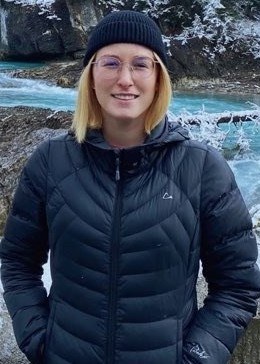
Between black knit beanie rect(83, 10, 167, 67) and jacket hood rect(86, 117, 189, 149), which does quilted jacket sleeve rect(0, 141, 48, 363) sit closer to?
jacket hood rect(86, 117, 189, 149)

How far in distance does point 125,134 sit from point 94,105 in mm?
148

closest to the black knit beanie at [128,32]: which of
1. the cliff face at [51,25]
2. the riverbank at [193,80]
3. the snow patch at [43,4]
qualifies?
the riverbank at [193,80]

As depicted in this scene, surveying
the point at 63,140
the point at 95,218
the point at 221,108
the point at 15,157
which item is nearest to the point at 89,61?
the point at 63,140

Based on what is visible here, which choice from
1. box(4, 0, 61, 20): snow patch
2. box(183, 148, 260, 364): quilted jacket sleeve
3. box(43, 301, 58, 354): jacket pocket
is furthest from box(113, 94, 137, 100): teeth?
box(4, 0, 61, 20): snow patch

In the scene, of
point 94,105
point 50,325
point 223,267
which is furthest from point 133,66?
point 50,325

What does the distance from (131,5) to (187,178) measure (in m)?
22.0

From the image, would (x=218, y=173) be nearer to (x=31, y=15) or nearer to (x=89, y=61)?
(x=89, y=61)

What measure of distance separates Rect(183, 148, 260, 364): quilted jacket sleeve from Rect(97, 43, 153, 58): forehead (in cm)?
38

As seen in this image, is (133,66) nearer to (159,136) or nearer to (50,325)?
(159,136)

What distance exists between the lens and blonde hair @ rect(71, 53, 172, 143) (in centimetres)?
178

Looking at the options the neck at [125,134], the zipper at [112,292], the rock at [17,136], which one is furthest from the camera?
the rock at [17,136]

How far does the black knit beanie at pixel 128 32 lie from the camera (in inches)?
67.8

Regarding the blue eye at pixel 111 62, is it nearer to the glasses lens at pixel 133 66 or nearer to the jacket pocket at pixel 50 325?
the glasses lens at pixel 133 66

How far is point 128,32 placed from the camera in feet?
5.65
